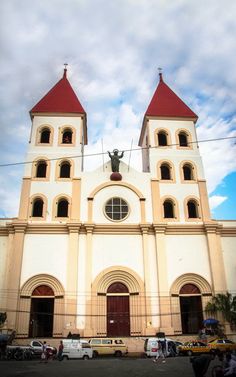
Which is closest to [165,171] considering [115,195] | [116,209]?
[115,195]

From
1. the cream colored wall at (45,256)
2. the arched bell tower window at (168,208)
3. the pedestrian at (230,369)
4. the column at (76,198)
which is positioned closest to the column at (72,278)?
the cream colored wall at (45,256)

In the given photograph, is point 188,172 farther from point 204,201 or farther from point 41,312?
point 41,312

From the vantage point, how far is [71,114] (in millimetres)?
29703

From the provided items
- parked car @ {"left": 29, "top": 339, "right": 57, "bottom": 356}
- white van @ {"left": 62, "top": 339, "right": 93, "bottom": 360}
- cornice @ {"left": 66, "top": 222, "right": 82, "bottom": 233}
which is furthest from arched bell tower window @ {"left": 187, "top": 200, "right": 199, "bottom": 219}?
parked car @ {"left": 29, "top": 339, "right": 57, "bottom": 356}

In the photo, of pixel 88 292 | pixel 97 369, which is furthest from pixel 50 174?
pixel 97 369

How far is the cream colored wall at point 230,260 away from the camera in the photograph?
24.0 meters

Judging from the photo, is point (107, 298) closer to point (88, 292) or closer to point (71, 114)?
point (88, 292)

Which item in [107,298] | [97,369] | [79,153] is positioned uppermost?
[79,153]

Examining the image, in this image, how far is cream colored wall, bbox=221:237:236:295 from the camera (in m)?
24.0

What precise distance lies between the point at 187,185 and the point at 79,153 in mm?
9357

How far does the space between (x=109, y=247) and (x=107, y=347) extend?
6.84 m

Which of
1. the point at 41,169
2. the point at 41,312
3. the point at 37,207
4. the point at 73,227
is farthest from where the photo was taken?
the point at 41,169

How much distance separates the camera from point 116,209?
2594 centimetres

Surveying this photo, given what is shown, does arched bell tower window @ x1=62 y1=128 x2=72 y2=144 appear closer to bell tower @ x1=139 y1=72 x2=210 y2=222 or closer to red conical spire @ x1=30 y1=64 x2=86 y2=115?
red conical spire @ x1=30 y1=64 x2=86 y2=115
